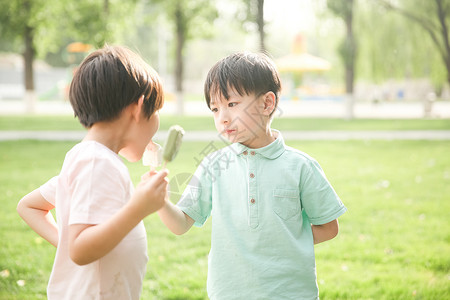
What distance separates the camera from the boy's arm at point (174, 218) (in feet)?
5.59

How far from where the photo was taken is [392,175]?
21.9 feet

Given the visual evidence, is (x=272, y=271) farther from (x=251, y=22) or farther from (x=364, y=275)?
(x=251, y=22)

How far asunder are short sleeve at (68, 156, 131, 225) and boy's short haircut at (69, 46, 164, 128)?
0.17m

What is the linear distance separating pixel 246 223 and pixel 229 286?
0.76ft

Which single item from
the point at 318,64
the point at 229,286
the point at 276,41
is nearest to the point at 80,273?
the point at 229,286

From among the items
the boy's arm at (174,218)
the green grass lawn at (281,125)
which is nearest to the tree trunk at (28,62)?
the green grass lawn at (281,125)

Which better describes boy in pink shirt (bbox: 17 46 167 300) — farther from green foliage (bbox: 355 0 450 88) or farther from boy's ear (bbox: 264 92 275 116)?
green foliage (bbox: 355 0 450 88)

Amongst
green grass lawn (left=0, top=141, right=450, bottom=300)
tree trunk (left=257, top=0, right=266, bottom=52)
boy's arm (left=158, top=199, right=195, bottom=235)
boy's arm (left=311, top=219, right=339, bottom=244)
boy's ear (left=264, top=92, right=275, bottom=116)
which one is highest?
tree trunk (left=257, top=0, right=266, bottom=52)

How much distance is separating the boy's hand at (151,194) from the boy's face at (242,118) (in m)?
0.54

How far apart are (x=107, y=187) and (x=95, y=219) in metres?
0.09

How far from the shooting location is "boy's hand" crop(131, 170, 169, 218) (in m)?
1.25

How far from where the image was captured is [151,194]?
1.26 m

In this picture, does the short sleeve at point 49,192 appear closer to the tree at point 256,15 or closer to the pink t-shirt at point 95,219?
the pink t-shirt at point 95,219

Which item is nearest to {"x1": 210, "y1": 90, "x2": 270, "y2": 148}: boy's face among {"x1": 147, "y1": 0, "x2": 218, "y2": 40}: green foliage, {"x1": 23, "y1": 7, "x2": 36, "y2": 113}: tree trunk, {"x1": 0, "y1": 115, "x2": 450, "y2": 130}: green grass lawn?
{"x1": 0, "y1": 115, "x2": 450, "y2": 130}: green grass lawn
